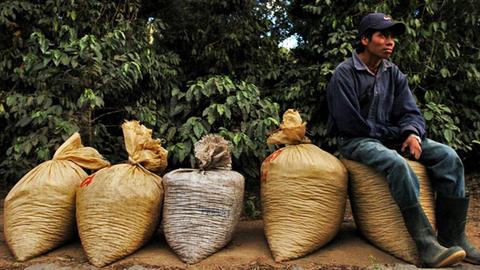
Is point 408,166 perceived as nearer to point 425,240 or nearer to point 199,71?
point 425,240

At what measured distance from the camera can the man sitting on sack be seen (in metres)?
2.57

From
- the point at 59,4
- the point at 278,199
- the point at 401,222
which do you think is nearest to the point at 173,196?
the point at 278,199

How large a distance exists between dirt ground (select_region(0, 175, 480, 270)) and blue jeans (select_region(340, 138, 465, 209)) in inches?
16.5

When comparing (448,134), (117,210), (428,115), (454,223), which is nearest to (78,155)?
(117,210)

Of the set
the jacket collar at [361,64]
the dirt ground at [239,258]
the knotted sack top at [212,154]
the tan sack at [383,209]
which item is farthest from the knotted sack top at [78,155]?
the jacket collar at [361,64]

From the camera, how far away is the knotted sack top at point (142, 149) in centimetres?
295

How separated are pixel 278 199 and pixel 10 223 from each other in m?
1.74

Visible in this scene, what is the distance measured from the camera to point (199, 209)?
274cm

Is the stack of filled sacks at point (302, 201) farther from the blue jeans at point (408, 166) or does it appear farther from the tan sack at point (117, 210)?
the tan sack at point (117, 210)

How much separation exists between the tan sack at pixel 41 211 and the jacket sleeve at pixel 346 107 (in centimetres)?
179

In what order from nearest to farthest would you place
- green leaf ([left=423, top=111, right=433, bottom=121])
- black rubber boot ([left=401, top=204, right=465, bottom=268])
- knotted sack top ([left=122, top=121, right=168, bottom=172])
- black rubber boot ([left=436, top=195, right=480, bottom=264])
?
black rubber boot ([left=401, top=204, right=465, bottom=268]), black rubber boot ([left=436, top=195, right=480, bottom=264]), knotted sack top ([left=122, top=121, right=168, bottom=172]), green leaf ([left=423, top=111, right=433, bottom=121])

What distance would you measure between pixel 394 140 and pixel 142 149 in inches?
66.8

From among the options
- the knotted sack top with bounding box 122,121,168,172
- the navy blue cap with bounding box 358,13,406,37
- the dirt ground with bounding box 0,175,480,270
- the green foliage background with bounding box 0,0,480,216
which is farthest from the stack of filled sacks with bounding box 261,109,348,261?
the green foliage background with bounding box 0,0,480,216

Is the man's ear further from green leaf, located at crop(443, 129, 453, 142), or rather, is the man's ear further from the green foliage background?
green leaf, located at crop(443, 129, 453, 142)
